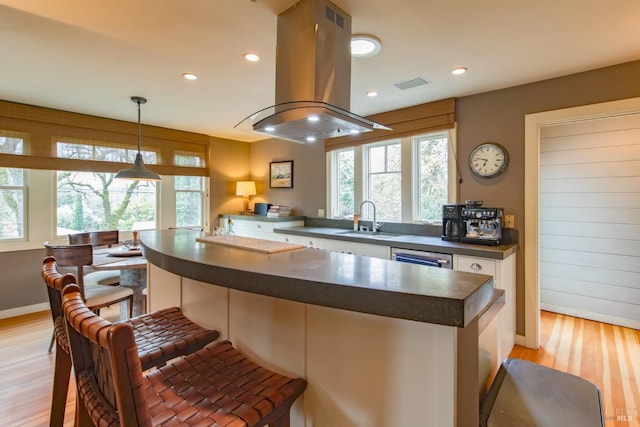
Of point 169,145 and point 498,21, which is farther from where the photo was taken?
point 169,145

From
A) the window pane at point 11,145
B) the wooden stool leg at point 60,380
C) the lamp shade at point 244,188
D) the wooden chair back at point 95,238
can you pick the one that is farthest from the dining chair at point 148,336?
the lamp shade at point 244,188

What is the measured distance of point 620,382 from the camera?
7.20 ft

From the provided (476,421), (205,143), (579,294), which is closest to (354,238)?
(476,421)

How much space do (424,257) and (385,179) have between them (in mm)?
1350

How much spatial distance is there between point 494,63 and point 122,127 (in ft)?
14.2

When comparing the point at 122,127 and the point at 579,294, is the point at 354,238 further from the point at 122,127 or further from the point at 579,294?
the point at 122,127

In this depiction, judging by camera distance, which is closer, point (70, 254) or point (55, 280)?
point (55, 280)

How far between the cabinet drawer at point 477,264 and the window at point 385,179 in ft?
3.78

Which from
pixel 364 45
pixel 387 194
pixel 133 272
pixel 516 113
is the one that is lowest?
pixel 133 272

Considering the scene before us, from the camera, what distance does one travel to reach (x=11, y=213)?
342 cm

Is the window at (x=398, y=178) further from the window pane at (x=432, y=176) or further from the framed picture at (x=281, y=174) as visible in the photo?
the framed picture at (x=281, y=174)

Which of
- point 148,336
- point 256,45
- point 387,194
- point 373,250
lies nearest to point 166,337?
point 148,336

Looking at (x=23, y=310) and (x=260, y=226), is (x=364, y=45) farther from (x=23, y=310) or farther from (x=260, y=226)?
(x=23, y=310)

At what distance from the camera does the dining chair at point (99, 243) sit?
10.3ft
